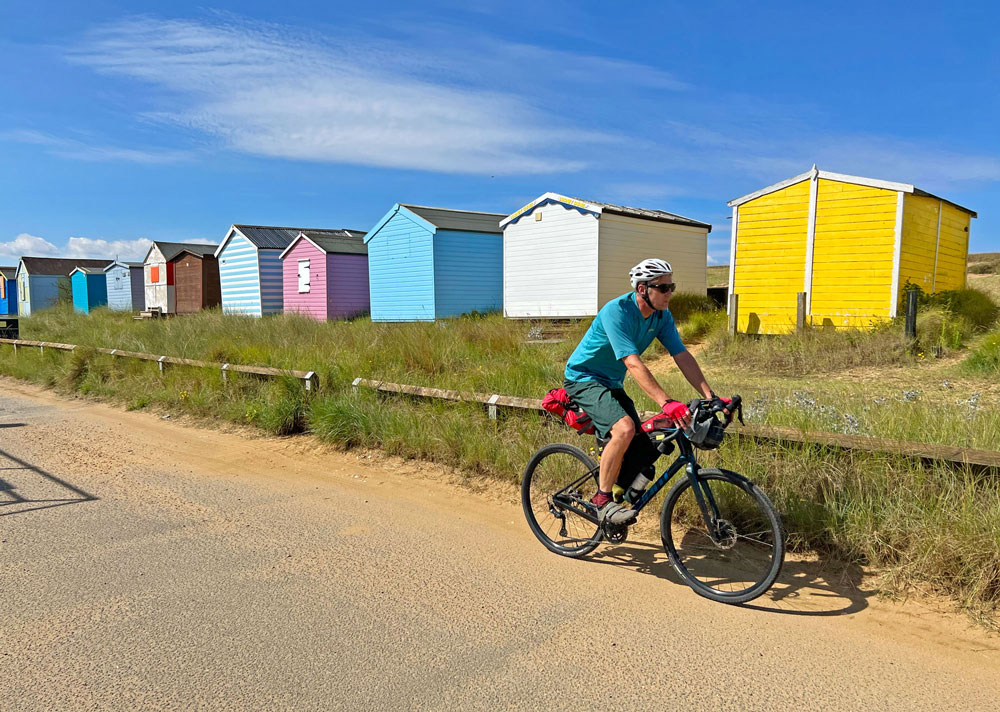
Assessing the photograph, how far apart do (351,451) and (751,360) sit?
8854 millimetres

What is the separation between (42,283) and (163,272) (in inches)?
864

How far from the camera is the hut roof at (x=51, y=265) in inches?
1975

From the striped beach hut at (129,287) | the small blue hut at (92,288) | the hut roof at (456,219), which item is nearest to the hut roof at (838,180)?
the hut roof at (456,219)

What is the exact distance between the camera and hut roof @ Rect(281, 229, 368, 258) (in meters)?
27.0

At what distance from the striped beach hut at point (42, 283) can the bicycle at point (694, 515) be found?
173 ft

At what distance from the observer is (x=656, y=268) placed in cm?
410

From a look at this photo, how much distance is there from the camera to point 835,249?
14578mm

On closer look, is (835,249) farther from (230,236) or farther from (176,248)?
(176,248)

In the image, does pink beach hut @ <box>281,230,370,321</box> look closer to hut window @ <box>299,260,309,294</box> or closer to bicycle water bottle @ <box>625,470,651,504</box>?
hut window @ <box>299,260,309,294</box>

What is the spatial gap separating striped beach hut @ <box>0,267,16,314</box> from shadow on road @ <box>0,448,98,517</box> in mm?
56835

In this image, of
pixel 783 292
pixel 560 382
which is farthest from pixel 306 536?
pixel 783 292

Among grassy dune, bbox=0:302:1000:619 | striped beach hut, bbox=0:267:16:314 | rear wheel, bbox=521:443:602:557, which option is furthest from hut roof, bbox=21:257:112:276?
rear wheel, bbox=521:443:602:557

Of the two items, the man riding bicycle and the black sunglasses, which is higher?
the black sunglasses

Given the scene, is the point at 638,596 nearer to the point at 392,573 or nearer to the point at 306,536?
the point at 392,573
